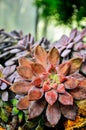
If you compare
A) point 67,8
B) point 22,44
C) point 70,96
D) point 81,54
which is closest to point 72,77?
point 70,96

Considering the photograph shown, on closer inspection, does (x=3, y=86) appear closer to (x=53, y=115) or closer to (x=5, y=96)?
(x=5, y=96)

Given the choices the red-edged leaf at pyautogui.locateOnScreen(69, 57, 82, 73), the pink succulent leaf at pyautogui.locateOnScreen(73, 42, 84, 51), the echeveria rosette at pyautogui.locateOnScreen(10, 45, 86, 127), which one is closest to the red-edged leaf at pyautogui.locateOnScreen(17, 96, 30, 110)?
the echeveria rosette at pyautogui.locateOnScreen(10, 45, 86, 127)

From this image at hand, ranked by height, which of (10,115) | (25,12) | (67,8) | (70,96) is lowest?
(25,12)

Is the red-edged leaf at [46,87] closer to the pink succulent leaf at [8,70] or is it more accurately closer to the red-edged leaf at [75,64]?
the red-edged leaf at [75,64]

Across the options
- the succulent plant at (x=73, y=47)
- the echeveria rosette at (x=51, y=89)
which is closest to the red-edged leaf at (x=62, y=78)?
the echeveria rosette at (x=51, y=89)

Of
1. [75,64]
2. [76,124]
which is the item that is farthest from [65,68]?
[76,124]

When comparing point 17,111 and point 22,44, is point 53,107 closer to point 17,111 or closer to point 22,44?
point 17,111
